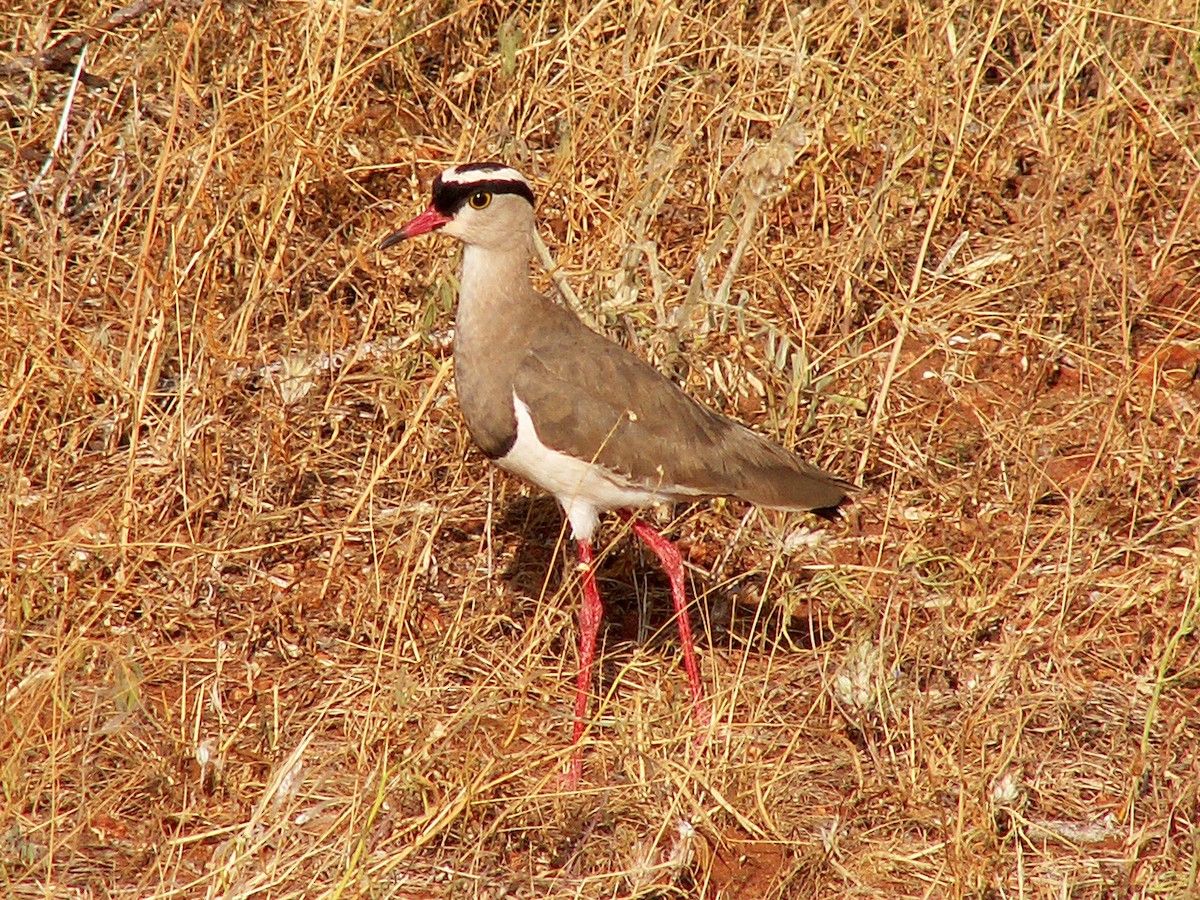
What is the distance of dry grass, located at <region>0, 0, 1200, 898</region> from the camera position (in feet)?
12.9

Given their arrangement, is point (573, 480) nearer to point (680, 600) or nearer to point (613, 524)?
point (680, 600)

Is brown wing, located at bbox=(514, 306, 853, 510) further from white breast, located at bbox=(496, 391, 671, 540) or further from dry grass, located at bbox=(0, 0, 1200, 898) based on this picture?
dry grass, located at bbox=(0, 0, 1200, 898)

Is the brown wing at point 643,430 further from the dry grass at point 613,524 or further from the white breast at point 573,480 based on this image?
the dry grass at point 613,524

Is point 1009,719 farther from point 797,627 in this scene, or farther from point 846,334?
point 846,334

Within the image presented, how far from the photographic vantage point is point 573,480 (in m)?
4.46

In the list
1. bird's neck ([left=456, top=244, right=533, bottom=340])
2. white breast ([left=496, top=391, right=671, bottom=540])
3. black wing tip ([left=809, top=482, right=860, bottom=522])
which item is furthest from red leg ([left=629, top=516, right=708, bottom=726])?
bird's neck ([left=456, top=244, right=533, bottom=340])

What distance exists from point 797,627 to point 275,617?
1.60 m

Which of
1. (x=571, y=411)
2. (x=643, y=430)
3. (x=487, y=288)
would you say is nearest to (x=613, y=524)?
(x=643, y=430)

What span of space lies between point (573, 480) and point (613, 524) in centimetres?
79

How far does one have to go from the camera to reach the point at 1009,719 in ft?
13.9

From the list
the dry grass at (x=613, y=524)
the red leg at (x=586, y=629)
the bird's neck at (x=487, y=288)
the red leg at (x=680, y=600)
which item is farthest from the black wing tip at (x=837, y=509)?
the bird's neck at (x=487, y=288)

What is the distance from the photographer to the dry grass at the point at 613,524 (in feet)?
12.9

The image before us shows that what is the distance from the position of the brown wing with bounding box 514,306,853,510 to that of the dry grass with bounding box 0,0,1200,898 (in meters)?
0.32

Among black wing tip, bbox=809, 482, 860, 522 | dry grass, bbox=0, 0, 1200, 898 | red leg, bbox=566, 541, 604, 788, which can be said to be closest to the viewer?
dry grass, bbox=0, 0, 1200, 898
